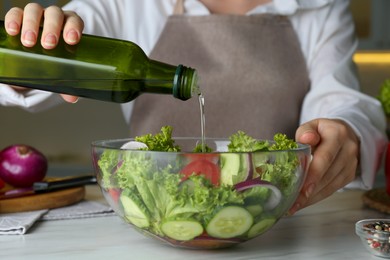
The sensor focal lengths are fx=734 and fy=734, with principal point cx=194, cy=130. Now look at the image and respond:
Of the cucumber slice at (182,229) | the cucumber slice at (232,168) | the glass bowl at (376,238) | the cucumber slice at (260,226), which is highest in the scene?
the cucumber slice at (232,168)

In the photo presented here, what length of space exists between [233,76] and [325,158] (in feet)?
2.12

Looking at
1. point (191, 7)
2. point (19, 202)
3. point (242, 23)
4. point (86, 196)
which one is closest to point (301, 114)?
point (242, 23)

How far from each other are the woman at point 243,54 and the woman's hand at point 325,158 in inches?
16.4

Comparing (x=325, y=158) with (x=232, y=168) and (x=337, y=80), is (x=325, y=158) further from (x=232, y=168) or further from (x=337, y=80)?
(x=337, y=80)

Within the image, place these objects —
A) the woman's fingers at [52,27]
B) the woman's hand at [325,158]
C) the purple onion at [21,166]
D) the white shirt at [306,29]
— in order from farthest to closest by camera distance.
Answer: the white shirt at [306,29] → the purple onion at [21,166] → the woman's hand at [325,158] → the woman's fingers at [52,27]

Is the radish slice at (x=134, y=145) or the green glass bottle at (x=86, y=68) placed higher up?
the green glass bottle at (x=86, y=68)

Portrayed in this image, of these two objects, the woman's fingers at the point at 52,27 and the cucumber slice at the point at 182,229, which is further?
the woman's fingers at the point at 52,27

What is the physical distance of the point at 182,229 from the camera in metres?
0.88

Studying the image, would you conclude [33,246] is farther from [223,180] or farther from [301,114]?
[301,114]

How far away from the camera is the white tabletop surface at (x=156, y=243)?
0.94 metres

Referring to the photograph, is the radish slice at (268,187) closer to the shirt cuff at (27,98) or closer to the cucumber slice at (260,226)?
the cucumber slice at (260,226)

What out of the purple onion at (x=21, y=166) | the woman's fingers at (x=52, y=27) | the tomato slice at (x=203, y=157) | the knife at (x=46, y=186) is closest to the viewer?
the tomato slice at (x=203, y=157)

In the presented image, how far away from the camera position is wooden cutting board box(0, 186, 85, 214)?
1207 mm

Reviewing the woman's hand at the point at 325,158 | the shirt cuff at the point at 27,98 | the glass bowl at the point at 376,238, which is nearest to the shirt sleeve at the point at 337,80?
the woman's hand at the point at 325,158
